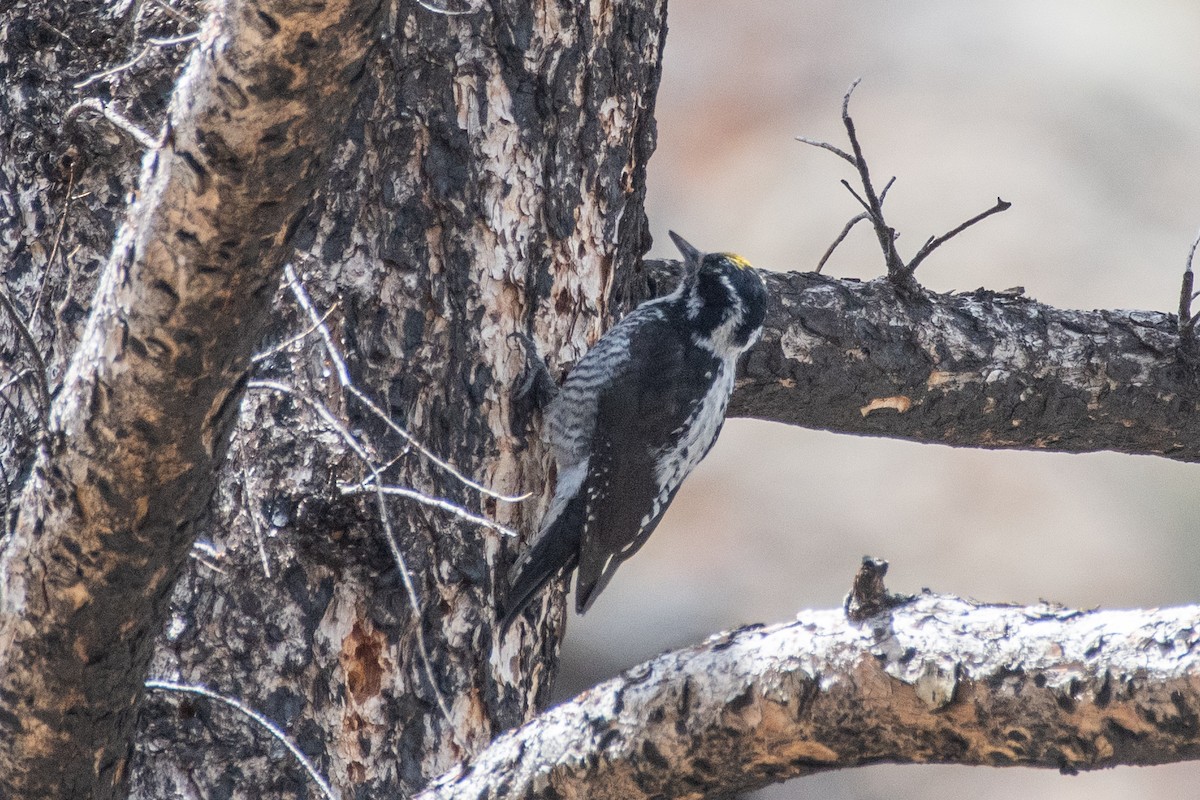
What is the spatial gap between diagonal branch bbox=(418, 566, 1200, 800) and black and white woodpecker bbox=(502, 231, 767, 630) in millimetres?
1119

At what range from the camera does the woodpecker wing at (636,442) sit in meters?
2.95

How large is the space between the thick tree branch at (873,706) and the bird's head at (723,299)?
1397 mm

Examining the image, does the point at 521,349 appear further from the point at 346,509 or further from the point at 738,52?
the point at 738,52

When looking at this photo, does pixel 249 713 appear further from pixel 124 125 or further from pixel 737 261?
pixel 737 261

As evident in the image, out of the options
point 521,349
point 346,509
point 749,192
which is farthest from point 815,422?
point 749,192

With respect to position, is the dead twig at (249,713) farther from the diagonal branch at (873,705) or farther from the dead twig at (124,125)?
the dead twig at (124,125)

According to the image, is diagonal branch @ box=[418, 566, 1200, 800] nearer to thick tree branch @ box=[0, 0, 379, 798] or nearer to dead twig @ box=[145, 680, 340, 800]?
Result: dead twig @ box=[145, 680, 340, 800]

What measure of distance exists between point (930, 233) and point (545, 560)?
23.4ft

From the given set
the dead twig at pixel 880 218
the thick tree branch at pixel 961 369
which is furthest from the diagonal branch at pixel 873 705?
the thick tree branch at pixel 961 369

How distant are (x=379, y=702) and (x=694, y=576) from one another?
7283 millimetres

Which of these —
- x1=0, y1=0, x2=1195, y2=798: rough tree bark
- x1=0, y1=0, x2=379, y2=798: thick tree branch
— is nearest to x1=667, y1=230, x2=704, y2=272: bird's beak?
x1=0, y1=0, x2=1195, y2=798: rough tree bark

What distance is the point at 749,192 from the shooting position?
468 inches

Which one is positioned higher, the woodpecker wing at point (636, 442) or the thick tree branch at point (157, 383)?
the woodpecker wing at point (636, 442)

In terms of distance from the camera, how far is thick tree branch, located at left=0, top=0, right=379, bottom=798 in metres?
1.18
